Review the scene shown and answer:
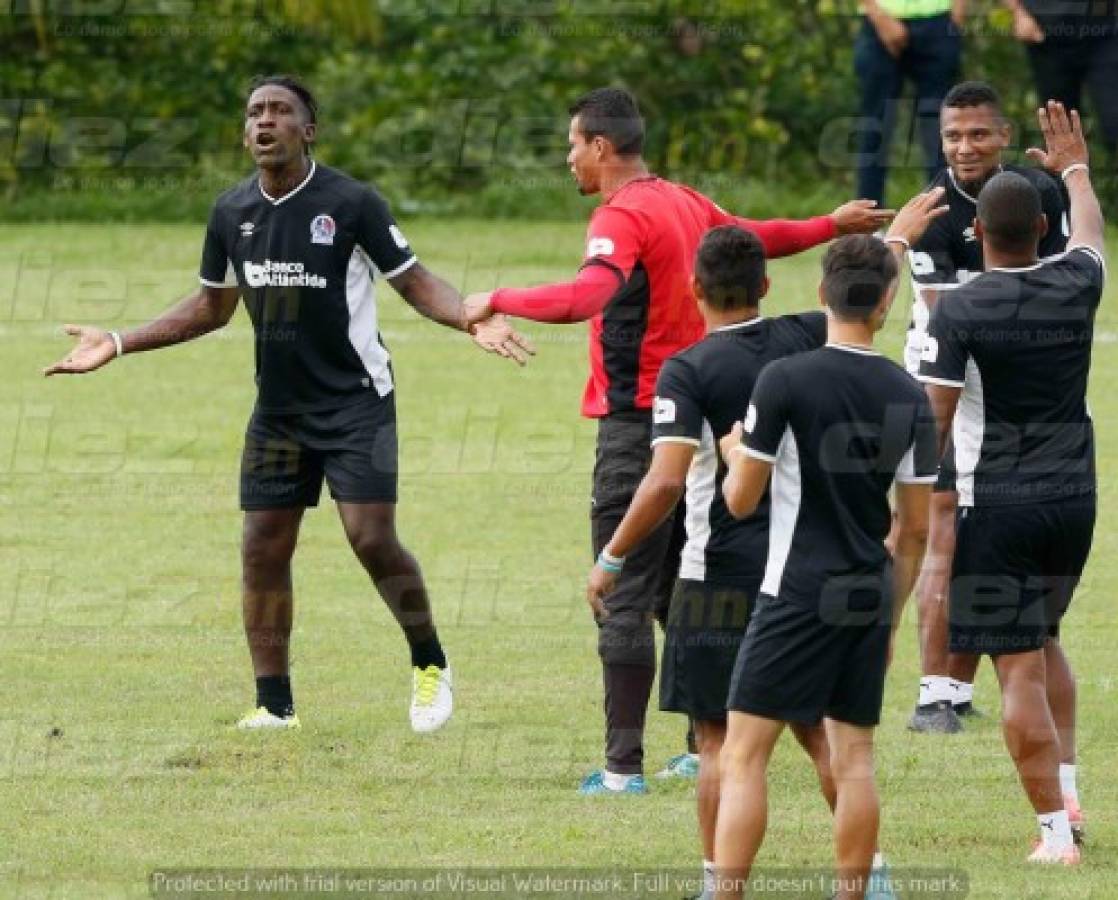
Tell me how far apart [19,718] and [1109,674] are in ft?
15.8

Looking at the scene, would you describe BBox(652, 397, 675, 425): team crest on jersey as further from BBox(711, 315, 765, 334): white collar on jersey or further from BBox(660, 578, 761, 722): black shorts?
BBox(660, 578, 761, 722): black shorts

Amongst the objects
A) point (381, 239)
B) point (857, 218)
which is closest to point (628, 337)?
point (857, 218)

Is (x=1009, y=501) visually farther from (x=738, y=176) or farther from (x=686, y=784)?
(x=738, y=176)

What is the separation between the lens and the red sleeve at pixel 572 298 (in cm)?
936

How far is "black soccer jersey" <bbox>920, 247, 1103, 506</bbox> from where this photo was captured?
8.66 metres

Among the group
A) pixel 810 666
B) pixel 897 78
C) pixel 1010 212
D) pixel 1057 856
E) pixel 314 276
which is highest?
pixel 897 78

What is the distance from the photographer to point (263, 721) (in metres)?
10.7

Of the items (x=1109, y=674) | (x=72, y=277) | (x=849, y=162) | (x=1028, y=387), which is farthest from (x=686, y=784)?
(x=849, y=162)

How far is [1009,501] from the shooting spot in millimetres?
8797

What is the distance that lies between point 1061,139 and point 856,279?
2056mm

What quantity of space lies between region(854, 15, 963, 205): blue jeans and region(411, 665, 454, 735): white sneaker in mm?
7985

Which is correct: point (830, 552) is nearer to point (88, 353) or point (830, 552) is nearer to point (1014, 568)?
point (1014, 568)

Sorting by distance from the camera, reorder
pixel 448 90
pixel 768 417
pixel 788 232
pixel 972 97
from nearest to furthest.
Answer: pixel 768 417 → pixel 788 232 → pixel 972 97 → pixel 448 90

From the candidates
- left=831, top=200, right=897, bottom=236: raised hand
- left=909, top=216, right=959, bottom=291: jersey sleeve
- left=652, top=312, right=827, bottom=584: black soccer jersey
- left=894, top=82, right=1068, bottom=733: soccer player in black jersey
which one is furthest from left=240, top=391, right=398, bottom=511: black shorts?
left=652, top=312, right=827, bottom=584: black soccer jersey
